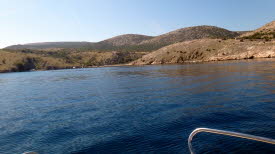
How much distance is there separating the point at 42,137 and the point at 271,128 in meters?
14.0

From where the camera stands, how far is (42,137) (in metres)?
14.7

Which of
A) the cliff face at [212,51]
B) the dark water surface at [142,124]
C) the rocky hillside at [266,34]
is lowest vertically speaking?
the dark water surface at [142,124]

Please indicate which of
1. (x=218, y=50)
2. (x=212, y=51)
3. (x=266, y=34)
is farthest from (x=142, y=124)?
(x=266, y=34)

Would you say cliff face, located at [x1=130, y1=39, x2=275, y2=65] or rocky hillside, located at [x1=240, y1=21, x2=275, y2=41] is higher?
rocky hillside, located at [x1=240, y1=21, x2=275, y2=41]

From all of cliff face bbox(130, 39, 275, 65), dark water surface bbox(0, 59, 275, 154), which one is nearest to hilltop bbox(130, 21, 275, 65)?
cliff face bbox(130, 39, 275, 65)

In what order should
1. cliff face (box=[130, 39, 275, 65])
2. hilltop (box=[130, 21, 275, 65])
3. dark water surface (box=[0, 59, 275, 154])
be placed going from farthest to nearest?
hilltop (box=[130, 21, 275, 65]), cliff face (box=[130, 39, 275, 65]), dark water surface (box=[0, 59, 275, 154])

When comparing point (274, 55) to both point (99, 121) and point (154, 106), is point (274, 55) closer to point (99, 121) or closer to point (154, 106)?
point (154, 106)

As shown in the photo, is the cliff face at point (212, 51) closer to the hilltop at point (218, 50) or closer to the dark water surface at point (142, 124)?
the hilltop at point (218, 50)

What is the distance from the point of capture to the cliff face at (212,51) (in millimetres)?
108900

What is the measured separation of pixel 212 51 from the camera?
132 m

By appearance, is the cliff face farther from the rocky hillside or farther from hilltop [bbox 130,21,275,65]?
the rocky hillside

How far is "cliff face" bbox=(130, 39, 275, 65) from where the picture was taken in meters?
109

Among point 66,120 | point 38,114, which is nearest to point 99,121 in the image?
point 66,120

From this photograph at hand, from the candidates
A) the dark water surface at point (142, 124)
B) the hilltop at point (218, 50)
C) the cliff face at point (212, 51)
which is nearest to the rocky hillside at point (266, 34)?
the hilltop at point (218, 50)
